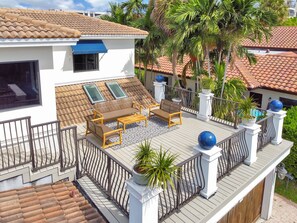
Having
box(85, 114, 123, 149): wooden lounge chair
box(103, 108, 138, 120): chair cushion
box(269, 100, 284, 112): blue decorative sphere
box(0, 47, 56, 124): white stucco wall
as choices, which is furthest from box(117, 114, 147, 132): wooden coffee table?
box(269, 100, 284, 112): blue decorative sphere

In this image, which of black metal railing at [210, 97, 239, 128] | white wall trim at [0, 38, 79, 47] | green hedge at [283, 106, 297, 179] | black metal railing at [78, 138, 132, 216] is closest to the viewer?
black metal railing at [78, 138, 132, 216]

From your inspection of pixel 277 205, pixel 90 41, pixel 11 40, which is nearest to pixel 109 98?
pixel 90 41

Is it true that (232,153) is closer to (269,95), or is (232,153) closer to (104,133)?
(104,133)

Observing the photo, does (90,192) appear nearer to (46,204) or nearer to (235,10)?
(46,204)

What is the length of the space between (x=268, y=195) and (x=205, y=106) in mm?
5052

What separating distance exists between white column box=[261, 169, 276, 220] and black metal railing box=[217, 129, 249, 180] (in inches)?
108

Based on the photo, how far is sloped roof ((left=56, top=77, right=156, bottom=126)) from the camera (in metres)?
12.4

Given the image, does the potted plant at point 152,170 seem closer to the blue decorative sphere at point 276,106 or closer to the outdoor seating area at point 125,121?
the outdoor seating area at point 125,121

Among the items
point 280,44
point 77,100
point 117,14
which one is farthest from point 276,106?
point 280,44

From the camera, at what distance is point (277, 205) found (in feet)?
41.4

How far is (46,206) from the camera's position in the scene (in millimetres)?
7039

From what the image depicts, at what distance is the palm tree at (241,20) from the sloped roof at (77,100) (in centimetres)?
580

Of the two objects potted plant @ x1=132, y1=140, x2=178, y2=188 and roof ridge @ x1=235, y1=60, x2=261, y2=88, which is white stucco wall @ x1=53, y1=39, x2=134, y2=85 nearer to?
roof ridge @ x1=235, y1=60, x2=261, y2=88

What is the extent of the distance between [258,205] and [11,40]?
38.1 feet
